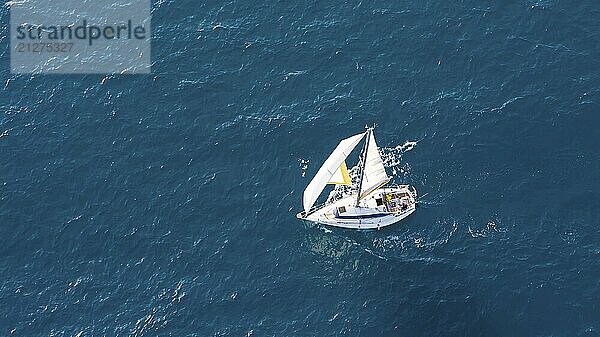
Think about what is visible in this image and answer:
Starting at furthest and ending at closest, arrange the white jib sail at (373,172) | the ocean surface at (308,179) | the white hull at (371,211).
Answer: the white hull at (371,211), the white jib sail at (373,172), the ocean surface at (308,179)

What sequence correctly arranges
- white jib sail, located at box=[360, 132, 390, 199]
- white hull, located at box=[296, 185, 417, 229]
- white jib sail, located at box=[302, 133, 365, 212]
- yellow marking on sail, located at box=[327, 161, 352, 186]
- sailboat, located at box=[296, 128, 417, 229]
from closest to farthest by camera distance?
white jib sail, located at box=[302, 133, 365, 212], sailboat, located at box=[296, 128, 417, 229], white jib sail, located at box=[360, 132, 390, 199], yellow marking on sail, located at box=[327, 161, 352, 186], white hull, located at box=[296, 185, 417, 229]

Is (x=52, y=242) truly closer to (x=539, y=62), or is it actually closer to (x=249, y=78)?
(x=249, y=78)

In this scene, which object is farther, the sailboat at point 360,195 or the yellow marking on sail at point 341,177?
the yellow marking on sail at point 341,177

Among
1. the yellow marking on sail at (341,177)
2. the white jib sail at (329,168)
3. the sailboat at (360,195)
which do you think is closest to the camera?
the white jib sail at (329,168)

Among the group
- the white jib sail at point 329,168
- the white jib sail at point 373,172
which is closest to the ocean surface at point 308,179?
the white jib sail at point 373,172

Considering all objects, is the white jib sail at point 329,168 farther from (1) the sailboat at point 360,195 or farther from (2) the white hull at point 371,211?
(2) the white hull at point 371,211

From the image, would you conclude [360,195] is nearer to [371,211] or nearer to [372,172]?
[371,211]

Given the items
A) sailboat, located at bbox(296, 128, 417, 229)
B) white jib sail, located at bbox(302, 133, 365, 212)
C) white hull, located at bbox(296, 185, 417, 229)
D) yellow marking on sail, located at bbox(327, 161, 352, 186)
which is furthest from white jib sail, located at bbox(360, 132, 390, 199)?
white jib sail, located at bbox(302, 133, 365, 212)

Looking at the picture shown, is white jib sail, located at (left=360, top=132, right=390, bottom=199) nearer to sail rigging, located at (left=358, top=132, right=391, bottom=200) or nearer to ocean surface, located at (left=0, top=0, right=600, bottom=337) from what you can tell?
sail rigging, located at (left=358, top=132, right=391, bottom=200)
